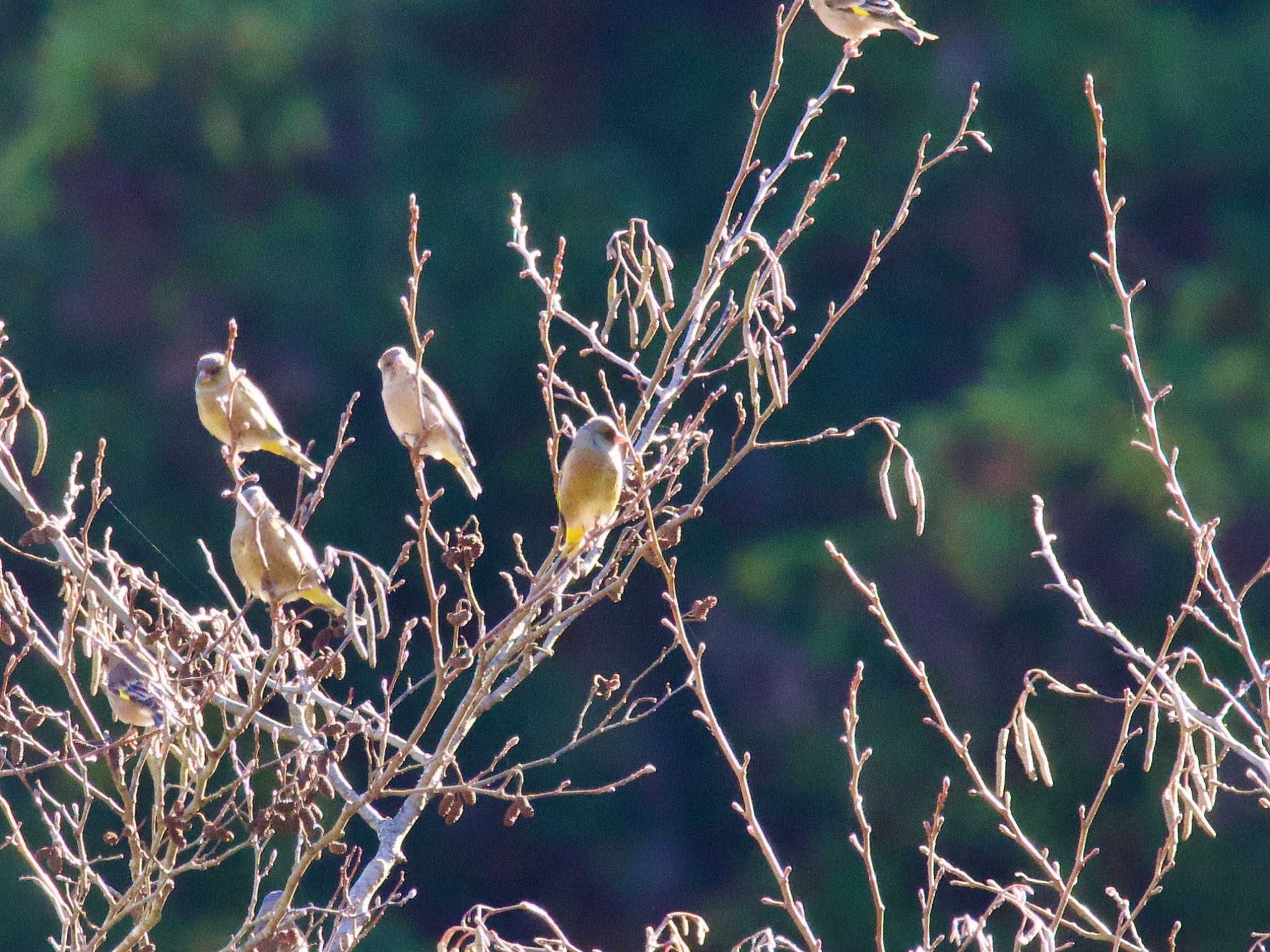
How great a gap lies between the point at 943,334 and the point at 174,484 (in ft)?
9.73

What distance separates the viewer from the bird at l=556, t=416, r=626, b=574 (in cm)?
225

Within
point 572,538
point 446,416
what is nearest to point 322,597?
point 572,538

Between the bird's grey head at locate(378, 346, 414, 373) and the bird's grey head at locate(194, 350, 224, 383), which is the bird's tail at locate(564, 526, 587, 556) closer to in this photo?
the bird's grey head at locate(378, 346, 414, 373)

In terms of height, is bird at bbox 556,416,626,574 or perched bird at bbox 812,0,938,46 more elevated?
perched bird at bbox 812,0,938,46

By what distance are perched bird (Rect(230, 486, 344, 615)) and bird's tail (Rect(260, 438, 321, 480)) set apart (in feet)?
0.24

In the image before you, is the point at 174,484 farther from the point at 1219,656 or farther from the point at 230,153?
the point at 1219,656

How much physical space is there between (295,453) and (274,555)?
245mm

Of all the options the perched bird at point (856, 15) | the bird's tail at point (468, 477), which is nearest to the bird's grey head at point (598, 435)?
the bird's tail at point (468, 477)

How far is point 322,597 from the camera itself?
238cm

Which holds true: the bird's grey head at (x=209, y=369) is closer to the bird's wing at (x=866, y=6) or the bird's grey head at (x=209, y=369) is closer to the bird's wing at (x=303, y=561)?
the bird's wing at (x=303, y=561)

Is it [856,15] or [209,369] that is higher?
[856,15]

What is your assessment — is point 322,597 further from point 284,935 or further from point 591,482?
point 284,935

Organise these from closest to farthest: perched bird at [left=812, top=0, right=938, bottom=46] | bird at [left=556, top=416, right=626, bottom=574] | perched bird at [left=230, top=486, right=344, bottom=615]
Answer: perched bird at [left=230, top=486, right=344, bottom=615], bird at [left=556, top=416, right=626, bottom=574], perched bird at [left=812, top=0, right=938, bottom=46]

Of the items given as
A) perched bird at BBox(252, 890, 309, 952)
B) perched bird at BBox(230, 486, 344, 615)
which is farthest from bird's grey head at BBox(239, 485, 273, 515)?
perched bird at BBox(252, 890, 309, 952)
